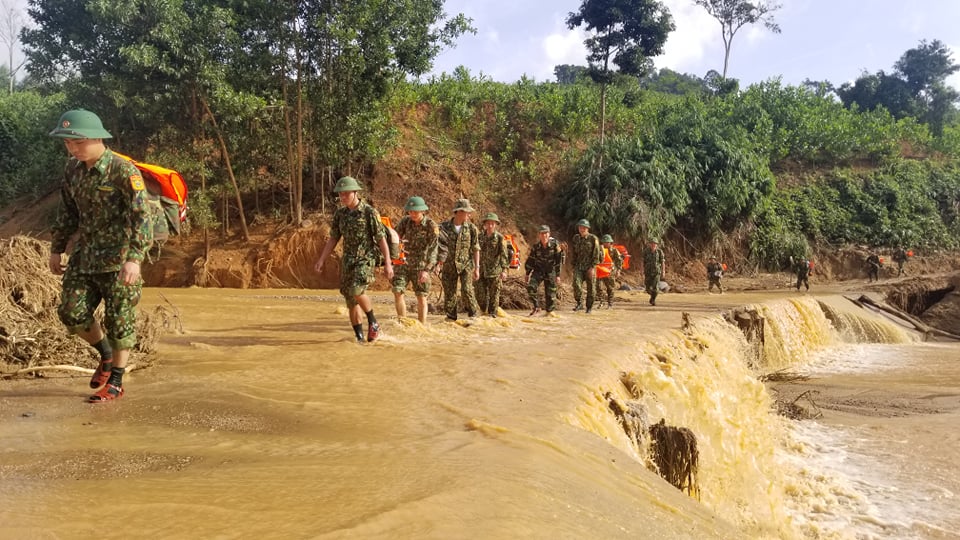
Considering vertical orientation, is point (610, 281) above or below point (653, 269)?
below

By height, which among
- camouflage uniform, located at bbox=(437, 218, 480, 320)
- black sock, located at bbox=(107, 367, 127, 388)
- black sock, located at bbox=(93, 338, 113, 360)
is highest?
camouflage uniform, located at bbox=(437, 218, 480, 320)

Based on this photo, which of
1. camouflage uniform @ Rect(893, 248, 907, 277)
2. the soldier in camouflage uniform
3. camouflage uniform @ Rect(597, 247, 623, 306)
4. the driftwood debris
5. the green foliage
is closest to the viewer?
the soldier in camouflage uniform

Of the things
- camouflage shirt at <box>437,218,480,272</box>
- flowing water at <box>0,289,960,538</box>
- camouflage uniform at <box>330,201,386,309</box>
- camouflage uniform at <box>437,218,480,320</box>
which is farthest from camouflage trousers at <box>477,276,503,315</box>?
camouflage uniform at <box>330,201,386,309</box>

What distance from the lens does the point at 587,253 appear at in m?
13.1

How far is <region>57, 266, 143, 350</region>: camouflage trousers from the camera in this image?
4457mm

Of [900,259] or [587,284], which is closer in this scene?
[587,284]

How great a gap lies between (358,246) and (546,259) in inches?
221

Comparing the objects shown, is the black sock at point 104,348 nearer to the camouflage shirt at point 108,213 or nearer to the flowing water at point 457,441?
the flowing water at point 457,441

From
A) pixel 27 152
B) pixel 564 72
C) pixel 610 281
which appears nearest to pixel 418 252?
pixel 610 281

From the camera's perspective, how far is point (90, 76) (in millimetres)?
18328

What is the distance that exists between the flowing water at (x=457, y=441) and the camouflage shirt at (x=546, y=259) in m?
1.18

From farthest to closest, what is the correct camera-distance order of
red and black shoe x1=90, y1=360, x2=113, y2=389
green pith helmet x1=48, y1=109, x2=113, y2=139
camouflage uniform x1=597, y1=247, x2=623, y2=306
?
camouflage uniform x1=597, y1=247, x2=623, y2=306, red and black shoe x1=90, y1=360, x2=113, y2=389, green pith helmet x1=48, y1=109, x2=113, y2=139

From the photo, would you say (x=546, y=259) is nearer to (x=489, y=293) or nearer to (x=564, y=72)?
(x=489, y=293)

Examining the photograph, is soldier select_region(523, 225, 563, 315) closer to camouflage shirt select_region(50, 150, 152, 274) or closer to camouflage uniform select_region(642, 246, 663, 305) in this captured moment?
camouflage uniform select_region(642, 246, 663, 305)
